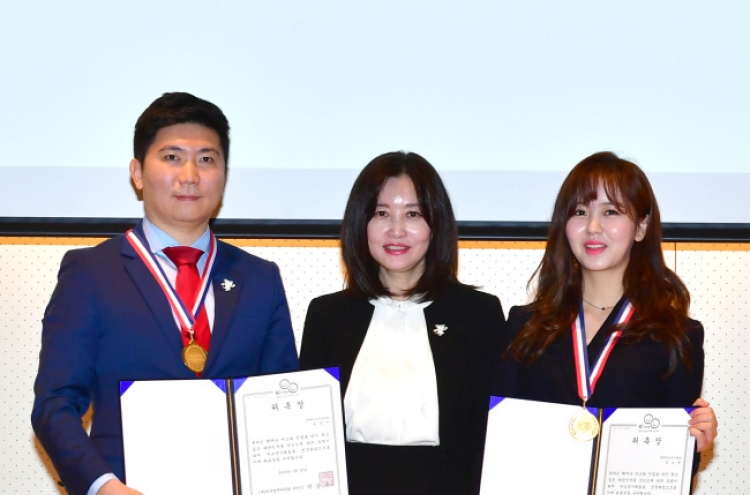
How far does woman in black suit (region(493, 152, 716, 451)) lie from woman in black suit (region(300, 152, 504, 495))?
14 cm

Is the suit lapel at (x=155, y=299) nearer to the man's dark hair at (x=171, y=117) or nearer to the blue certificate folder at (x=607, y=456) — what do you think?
the man's dark hair at (x=171, y=117)

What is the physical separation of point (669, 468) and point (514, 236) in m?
1.21

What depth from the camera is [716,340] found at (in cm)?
369

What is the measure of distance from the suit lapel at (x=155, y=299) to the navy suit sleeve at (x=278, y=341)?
345mm

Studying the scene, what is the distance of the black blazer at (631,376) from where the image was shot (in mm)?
2668

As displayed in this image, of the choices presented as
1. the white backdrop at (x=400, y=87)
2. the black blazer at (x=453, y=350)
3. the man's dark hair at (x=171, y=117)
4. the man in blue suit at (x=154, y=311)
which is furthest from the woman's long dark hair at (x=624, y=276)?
the man's dark hair at (x=171, y=117)

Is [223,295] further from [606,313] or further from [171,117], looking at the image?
[606,313]

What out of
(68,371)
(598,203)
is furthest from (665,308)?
(68,371)

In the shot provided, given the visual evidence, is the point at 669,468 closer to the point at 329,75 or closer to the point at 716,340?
the point at 716,340

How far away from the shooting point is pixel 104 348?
2551mm

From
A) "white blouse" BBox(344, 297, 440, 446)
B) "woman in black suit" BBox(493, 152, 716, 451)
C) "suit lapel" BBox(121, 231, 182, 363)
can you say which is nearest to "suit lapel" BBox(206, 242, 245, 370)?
"suit lapel" BBox(121, 231, 182, 363)

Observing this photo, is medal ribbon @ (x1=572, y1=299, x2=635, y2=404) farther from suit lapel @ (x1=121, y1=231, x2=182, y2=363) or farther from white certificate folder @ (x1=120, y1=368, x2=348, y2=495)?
suit lapel @ (x1=121, y1=231, x2=182, y2=363)

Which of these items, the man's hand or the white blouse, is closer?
the man's hand

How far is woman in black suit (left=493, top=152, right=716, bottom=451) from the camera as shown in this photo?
267cm
